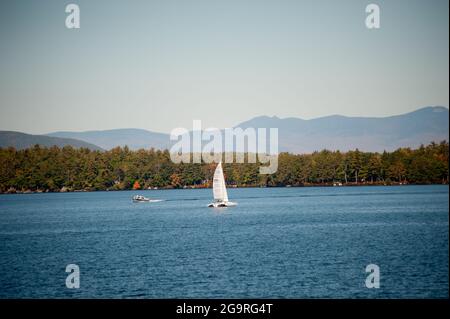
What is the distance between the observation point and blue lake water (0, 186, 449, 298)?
125 feet

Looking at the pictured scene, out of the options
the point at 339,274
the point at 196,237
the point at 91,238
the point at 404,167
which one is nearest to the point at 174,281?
the point at 339,274

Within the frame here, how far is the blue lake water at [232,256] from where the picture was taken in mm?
38125

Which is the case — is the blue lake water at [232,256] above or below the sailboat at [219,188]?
below

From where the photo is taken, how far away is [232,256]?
164ft

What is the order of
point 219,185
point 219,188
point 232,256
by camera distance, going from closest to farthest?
point 232,256
point 219,185
point 219,188

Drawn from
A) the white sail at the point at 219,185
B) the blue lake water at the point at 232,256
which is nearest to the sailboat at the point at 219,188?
the white sail at the point at 219,185

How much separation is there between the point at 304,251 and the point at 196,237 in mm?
14932

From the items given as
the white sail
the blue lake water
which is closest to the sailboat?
the white sail

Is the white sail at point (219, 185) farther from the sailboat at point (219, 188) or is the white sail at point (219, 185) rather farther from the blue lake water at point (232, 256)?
the blue lake water at point (232, 256)

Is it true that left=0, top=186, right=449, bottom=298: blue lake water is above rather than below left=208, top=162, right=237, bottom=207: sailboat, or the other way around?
below

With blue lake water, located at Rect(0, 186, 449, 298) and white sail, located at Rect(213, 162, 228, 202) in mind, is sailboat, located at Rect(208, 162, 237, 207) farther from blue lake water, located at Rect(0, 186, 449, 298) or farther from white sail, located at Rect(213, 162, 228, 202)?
blue lake water, located at Rect(0, 186, 449, 298)

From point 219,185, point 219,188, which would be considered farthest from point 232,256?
point 219,188

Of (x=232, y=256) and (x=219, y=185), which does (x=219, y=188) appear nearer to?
(x=219, y=185)

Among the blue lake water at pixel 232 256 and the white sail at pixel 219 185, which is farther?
the white sail at pixel 219 185
